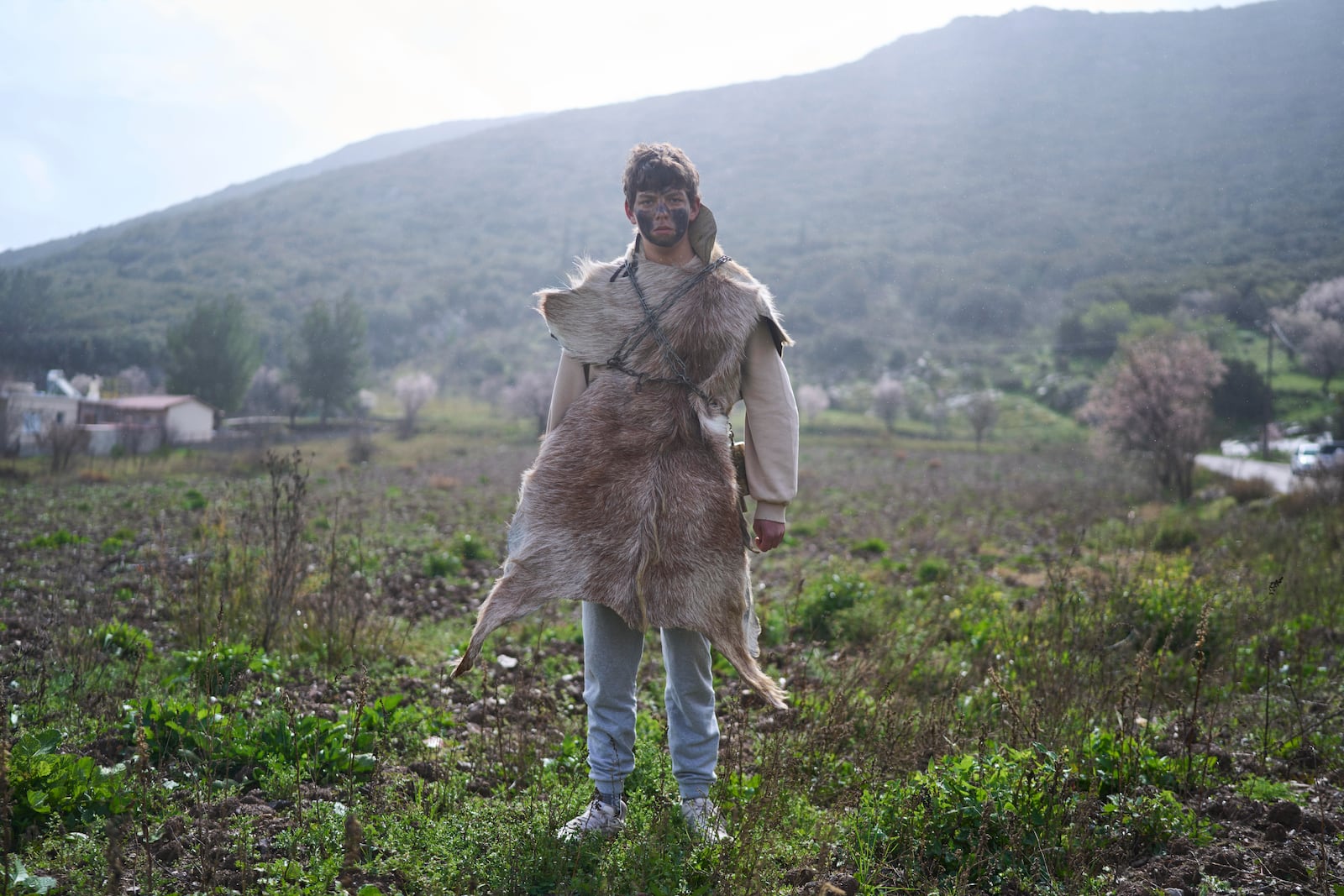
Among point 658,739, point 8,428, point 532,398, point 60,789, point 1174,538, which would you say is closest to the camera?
point 60,789

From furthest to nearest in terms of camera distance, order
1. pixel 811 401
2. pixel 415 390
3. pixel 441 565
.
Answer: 1. pixel 811 401
2. pixel 415 390
3. pixel 441 565

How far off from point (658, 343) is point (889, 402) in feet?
183

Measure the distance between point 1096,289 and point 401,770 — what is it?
294 ft

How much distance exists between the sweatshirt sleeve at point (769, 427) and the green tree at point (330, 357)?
130 feet

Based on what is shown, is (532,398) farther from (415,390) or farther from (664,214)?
(664,214)

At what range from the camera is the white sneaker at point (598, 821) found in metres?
2.45

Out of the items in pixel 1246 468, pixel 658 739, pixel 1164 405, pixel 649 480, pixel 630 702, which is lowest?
pixel 1246 468

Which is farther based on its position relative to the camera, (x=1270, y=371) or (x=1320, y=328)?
(x=1270, y=371)

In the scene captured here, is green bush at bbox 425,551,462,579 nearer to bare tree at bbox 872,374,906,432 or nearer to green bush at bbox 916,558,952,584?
green bush at bbox 916,558,952,584

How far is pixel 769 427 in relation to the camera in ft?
8.86

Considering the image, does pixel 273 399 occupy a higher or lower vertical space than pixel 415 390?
higher

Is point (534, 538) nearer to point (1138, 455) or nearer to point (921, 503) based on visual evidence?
point (921, 503)

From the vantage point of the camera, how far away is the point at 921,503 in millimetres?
15844

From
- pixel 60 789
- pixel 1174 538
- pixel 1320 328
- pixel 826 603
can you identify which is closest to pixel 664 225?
pixel 60 789
